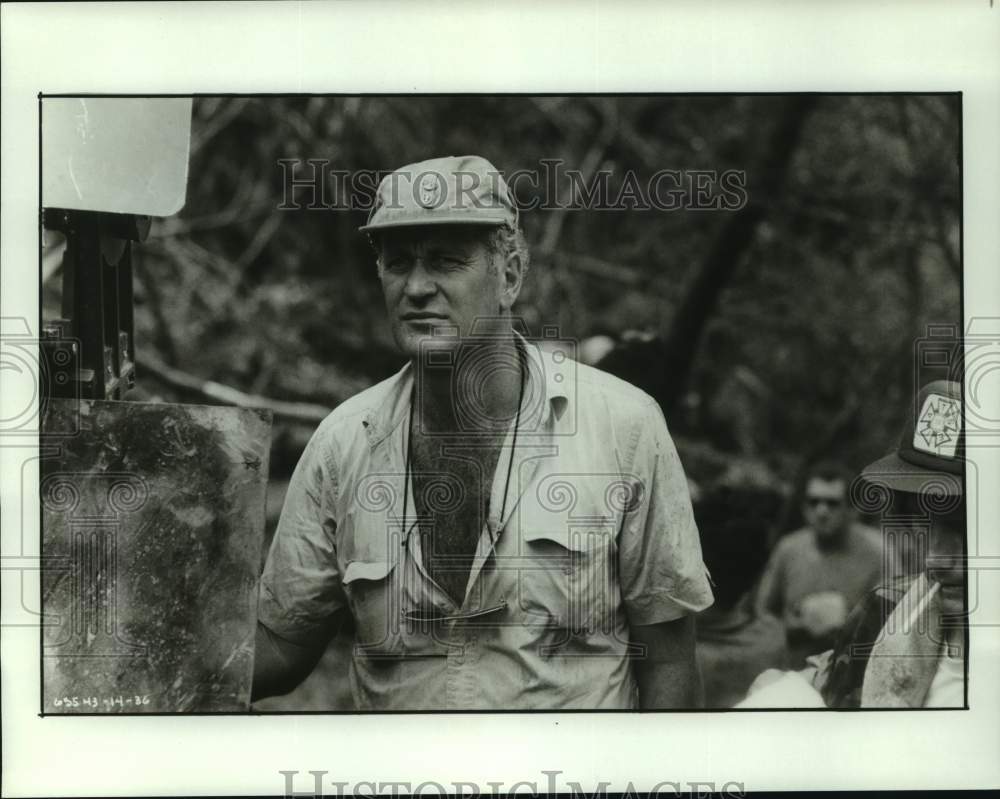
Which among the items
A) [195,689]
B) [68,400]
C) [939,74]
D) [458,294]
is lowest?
[195,689]

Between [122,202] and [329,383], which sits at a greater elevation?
[122,202]

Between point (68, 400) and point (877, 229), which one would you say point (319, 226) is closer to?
point (68, 400)

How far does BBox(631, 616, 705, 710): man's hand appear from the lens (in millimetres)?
4719

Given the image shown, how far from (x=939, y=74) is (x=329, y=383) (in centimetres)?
227

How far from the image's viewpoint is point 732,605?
187 inches

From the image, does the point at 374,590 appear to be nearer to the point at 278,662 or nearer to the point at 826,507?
the point at 278,662

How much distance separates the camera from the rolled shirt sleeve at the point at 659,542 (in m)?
4.69

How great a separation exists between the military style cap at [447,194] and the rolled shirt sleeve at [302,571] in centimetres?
93

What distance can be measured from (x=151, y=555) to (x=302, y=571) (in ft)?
1.64

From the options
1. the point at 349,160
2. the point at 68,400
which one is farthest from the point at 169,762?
the point at 349,160

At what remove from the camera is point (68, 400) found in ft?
15.5

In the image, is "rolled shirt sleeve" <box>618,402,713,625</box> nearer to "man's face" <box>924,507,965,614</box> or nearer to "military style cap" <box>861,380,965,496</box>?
"military style cap" <box>861,380,965,496</box>

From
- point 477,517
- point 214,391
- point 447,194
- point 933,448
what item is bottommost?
point 477,517

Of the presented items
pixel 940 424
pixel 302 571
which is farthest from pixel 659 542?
pixel 302 571
